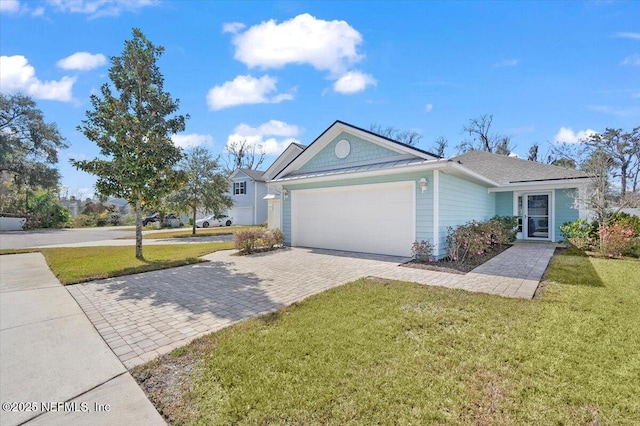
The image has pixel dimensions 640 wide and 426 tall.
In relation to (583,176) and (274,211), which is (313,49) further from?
(583,176)

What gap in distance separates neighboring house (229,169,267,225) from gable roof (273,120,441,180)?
19061mm

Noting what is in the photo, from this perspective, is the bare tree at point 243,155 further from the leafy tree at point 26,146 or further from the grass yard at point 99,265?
the grass yard at point 99,265

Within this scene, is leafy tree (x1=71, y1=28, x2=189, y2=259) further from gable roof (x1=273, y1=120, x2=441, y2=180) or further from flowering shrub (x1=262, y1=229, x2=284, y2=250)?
gable roof (x1=273, y1=120, x2=441, y2=180)

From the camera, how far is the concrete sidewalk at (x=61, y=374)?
2.37m

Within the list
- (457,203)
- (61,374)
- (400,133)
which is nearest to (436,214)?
(457,203)

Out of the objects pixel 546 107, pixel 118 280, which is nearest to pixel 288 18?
pixel 118 280

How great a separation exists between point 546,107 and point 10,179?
4723 cm

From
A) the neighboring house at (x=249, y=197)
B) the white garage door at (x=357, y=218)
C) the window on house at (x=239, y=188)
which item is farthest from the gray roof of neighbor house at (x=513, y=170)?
the window on house at (x=239, y=188)

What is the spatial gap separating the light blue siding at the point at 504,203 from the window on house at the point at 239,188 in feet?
80.5

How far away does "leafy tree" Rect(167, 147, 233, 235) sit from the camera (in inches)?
787

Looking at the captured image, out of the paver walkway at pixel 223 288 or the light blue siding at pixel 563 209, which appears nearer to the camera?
the paver walkway at pixel 223 288

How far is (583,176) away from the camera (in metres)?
11.1

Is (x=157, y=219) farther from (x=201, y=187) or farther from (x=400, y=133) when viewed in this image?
(x=400, y=133)

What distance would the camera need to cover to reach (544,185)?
1202 centimetres
